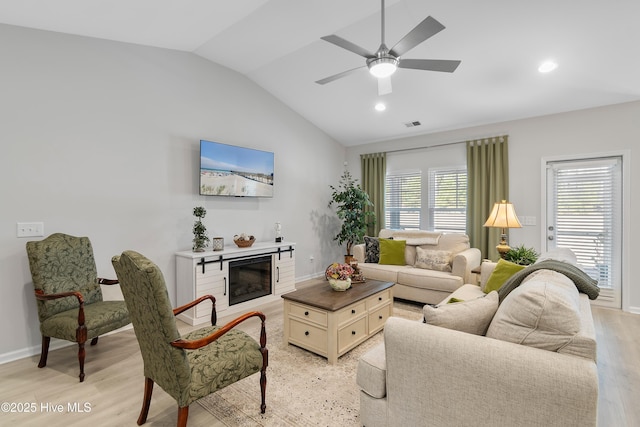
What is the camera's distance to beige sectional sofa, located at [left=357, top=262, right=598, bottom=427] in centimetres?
121

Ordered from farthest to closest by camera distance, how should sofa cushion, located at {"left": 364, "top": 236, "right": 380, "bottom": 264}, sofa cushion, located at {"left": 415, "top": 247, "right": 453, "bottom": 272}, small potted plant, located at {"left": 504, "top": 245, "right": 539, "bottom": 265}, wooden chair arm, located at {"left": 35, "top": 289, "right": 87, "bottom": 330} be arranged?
1. sofa cushion, located at {"left": 364, "top": 236, "right": 380, "bottom": 264}
2. sofa cushion, located at {"left": 415, "top": 247, "right": 453, "bottom": 272}
3. small potted plant, located at {"left": 504, "top": 245, "right": 539, "bottom": 265}
4. wooden chair arm, located at {"left": 35, "top": 289, "right": 87, "bottom": 330}

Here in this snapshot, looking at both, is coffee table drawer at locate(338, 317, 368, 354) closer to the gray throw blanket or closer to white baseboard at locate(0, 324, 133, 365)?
the gray throw blanket

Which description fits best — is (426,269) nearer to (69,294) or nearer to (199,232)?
(199,232)

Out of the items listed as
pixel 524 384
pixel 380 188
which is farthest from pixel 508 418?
pixel 380 188

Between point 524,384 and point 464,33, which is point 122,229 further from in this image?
point 464,33

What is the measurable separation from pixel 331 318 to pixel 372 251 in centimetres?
248

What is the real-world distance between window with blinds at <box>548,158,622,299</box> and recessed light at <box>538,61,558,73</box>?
148 centimetres

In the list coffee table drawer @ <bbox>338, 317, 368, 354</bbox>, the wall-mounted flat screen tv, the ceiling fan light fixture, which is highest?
the ceiling fan light fixture

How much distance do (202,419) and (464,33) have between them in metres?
4.02

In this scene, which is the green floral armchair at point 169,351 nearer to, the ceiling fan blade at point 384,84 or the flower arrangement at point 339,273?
the flower arrangement at point 339,273

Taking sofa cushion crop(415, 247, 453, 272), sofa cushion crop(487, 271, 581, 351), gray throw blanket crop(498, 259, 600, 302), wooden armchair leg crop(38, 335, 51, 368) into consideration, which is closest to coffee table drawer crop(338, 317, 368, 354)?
gray throw blanket crop(498, 259, 600, 302)

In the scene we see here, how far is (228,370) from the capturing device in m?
1.75

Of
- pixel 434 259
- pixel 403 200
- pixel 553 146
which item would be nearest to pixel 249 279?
pixel 434 259

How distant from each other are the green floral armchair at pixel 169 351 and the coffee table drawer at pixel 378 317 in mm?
1452
